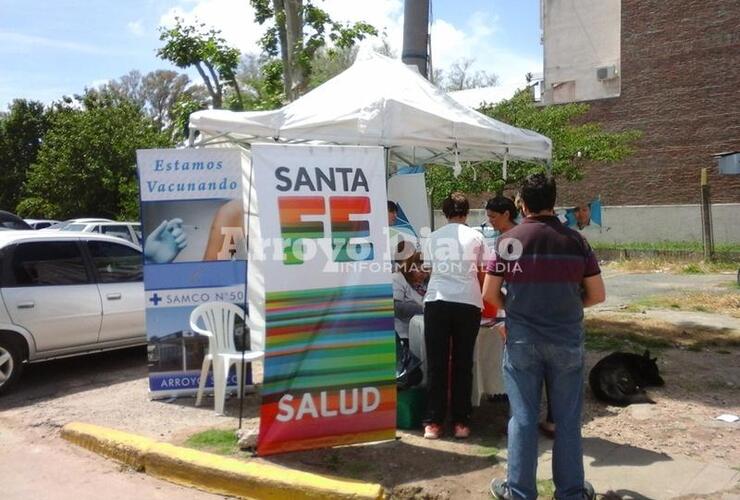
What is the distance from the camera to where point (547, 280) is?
150 inches

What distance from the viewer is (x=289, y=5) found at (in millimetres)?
11750

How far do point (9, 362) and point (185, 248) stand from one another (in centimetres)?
220

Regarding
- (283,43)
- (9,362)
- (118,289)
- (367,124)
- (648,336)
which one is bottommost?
(648,336)

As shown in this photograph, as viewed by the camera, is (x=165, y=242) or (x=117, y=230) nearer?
(x=165, y=242)

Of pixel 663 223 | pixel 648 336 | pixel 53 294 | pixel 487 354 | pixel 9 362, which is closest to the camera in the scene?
pixel 487 354

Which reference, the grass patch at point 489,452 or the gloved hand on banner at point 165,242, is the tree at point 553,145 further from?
the grass patch at point 489,452

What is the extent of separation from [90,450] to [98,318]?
2389 mm

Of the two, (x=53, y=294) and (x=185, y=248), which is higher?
(x=185, y=248)

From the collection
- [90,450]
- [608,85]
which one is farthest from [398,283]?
[608,85]

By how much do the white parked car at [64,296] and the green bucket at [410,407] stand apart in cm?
392

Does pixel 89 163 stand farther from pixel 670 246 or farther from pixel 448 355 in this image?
pixel 448 355

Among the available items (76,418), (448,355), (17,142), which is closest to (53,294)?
(76,418)

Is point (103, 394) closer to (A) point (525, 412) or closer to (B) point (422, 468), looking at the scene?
(B) point (422, 468)

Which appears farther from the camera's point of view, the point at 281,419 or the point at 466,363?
the point at 466,363
